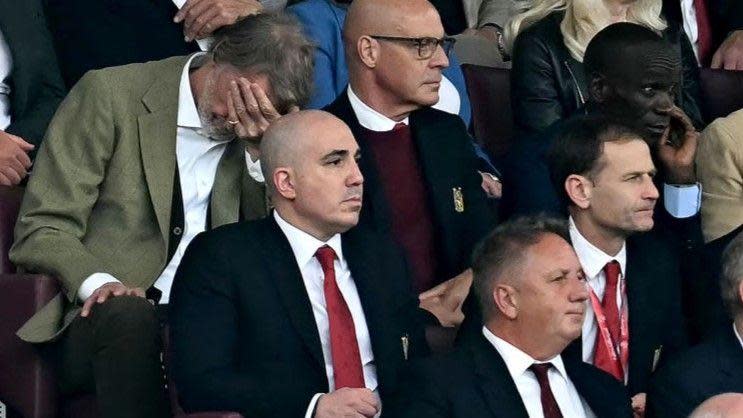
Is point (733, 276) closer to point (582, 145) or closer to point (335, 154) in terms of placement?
point (582, 145)

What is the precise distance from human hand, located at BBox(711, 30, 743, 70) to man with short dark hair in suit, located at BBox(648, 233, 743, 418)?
197 cm

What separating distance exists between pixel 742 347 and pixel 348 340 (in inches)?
35.8

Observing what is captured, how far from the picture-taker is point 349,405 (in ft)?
13.8

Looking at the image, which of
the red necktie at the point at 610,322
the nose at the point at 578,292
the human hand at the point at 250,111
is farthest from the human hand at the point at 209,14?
the nose at the point at 578,292

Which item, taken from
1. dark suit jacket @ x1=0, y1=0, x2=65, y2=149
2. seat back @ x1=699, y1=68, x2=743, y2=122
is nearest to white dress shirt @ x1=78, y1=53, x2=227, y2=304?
dark suit jacket @ x1=0, y1=0, x2=65, y2=149

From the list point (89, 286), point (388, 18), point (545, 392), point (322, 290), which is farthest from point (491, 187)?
point (89, 286)

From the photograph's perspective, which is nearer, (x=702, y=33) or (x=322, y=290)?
(x=322, y=290)

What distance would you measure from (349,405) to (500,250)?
55 cm

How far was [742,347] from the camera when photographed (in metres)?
4.61

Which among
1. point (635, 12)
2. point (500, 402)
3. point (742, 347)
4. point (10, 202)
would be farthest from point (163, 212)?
point (635, 12)

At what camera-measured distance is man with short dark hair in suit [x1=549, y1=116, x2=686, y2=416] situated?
191 inches

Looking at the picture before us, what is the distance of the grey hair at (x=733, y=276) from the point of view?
462 centimetres

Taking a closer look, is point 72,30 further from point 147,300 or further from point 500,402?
point 500,402

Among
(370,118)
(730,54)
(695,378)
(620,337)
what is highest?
(370,118)
